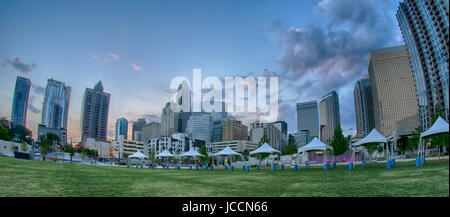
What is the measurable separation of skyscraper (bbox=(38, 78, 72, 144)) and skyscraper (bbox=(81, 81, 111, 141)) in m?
0.84

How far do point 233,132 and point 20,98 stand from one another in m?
90.5

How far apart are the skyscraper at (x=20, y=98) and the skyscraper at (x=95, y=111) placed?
1.54 meters

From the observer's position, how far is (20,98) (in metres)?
4.90

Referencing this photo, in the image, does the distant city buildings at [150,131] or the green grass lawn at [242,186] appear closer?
the green grass lawn at [242,186]

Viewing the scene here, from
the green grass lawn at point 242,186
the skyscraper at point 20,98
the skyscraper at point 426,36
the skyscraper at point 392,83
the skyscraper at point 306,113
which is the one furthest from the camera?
the skyscraper at point 306,113

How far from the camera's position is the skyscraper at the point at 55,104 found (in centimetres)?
538

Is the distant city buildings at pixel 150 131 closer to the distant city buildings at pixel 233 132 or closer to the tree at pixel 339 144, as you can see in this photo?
the tree at pixel 339 144

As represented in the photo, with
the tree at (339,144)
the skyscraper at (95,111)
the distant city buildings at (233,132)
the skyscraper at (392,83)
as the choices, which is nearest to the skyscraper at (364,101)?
the skyscraper at (392,83)

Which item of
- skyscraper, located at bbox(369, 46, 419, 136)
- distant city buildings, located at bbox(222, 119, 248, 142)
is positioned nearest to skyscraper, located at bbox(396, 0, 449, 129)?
skyscraper, located at bbox(369, 46, 419, 136)

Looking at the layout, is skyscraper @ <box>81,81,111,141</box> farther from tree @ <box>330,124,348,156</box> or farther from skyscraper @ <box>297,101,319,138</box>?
tree @ <box>330,124,348,156</box>
